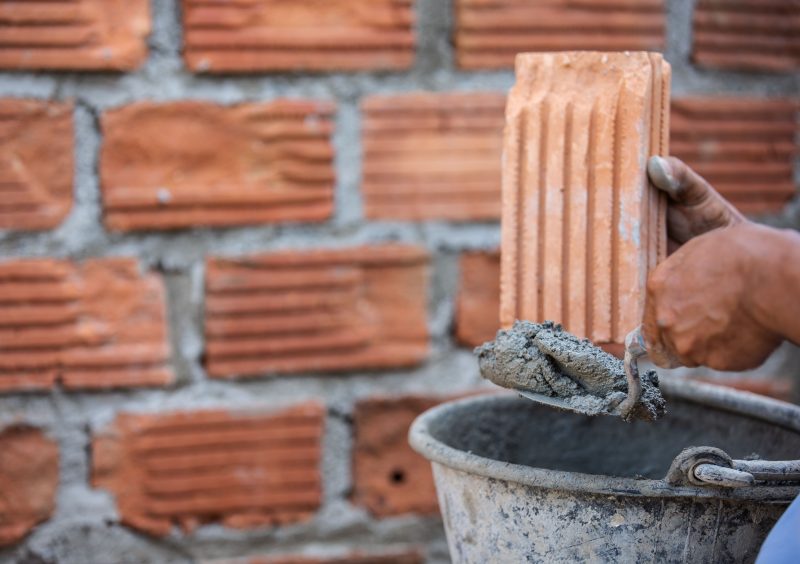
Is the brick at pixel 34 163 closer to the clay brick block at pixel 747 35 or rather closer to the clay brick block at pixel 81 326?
the clay brick block at pixel 81 326

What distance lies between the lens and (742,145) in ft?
6.21

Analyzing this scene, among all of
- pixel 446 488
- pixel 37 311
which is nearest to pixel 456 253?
pixel 446 488

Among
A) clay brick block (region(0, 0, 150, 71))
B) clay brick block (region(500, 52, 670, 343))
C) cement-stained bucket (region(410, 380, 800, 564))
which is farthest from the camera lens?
clay brick block (region(0, 0, 150, 71))

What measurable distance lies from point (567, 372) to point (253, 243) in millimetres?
776

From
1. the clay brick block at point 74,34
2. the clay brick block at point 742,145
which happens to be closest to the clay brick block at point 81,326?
the clay brick block at point 74,34

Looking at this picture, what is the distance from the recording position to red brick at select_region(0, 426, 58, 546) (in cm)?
175

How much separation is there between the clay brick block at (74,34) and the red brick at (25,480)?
66 cm

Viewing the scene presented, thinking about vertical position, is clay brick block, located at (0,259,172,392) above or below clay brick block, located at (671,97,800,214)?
below

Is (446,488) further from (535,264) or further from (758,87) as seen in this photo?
(758,87)

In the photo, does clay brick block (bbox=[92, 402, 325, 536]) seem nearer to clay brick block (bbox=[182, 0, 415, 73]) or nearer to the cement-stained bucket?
the cement-stained bucket

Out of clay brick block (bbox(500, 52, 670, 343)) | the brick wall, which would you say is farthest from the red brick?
clay brick block (bbox(500, 52, 670, 343))

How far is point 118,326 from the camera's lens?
1749mm

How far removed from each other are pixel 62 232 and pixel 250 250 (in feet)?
1.09

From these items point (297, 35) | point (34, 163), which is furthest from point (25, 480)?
point (297, 35)
